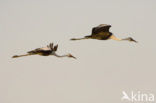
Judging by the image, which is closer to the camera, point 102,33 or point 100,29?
point 100,29

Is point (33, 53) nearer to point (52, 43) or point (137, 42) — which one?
point (52, 43)

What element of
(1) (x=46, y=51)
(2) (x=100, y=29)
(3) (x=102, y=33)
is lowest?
(1) (x=46, y=51)

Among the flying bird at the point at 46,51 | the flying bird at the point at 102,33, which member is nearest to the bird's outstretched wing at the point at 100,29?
the flying bird at the point at 102,33

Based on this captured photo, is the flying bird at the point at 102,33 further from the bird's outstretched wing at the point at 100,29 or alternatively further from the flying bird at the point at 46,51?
the flying bird at the point at 46,51

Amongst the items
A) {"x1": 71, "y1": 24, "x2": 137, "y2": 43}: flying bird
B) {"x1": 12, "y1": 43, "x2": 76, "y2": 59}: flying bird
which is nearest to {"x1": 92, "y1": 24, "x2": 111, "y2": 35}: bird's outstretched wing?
{"x1": 71, "y1": 24, "x2": 137, "y2": 43}: flying bird

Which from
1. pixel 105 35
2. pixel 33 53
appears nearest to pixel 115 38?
pixel 105 35

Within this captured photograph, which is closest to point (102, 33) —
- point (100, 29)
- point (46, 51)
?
point (100, 29)

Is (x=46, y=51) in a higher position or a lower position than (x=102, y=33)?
A: lower

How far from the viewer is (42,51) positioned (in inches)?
1476

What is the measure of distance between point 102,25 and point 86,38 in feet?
2.80

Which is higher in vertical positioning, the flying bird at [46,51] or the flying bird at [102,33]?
the flying bird at [102,33]

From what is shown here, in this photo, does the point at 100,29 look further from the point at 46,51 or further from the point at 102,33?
the point at 46,51

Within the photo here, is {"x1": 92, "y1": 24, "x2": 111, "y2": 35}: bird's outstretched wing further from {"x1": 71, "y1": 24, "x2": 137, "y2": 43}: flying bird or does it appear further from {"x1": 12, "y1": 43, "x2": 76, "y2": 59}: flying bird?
{"x1": 12, "y1": 43, "x2": 76, "y2": 59}: flying bird

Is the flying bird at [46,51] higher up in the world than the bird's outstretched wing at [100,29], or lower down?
lower down
